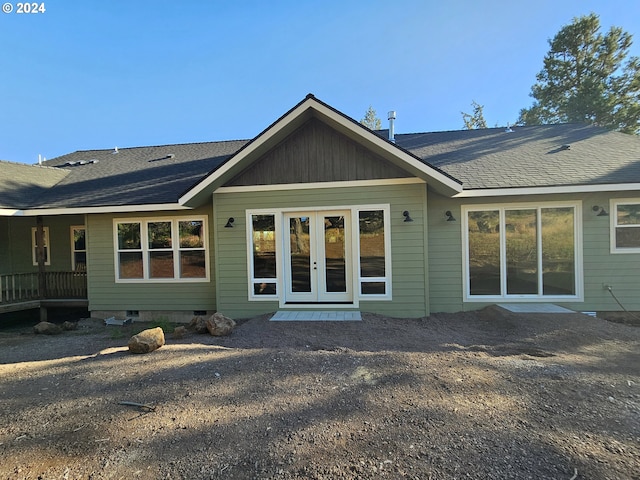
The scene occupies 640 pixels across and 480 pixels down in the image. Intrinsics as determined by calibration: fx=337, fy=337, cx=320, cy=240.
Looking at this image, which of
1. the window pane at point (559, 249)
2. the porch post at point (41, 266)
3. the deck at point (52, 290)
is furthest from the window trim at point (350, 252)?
the porch post at point (41, 266)

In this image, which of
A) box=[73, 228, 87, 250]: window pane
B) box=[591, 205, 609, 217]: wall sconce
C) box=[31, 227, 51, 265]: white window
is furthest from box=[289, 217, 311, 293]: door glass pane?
box=[31, 227, 51, 265]: white window

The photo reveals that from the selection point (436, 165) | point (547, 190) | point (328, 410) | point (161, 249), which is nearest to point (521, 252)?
point (547, 190)

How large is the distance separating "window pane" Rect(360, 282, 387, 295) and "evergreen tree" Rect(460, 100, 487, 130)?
3944 centimetres

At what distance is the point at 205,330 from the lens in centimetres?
686

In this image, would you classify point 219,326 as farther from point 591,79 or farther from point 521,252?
point 591,79

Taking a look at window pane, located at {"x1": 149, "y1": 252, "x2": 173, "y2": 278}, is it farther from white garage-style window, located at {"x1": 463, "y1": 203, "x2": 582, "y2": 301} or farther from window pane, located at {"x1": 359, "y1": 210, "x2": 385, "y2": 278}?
white garage-style window, located at {"x1": 463, "y1": 203, "x2": 582, "y2": 301}

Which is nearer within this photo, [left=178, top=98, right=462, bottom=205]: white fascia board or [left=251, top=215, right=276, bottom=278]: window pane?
[left=178, top=98, right=462, bottom=205]: white fascia board

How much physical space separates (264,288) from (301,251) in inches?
49.0

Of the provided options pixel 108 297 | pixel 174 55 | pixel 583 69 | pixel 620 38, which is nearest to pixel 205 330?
pixel 108 297

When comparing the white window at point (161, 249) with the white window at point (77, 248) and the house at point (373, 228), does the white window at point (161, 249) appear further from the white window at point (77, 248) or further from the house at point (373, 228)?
the white window at point (77, 248)

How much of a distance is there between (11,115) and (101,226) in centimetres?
1472

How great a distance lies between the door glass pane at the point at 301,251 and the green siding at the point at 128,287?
7.76ft

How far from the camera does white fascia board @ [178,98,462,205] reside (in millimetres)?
6953

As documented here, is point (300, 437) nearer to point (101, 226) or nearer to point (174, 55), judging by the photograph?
point (101, 226)
